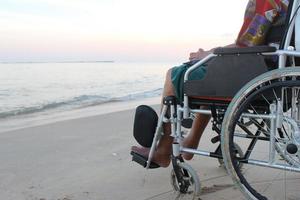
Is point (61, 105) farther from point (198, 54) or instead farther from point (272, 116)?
point (272, 116)

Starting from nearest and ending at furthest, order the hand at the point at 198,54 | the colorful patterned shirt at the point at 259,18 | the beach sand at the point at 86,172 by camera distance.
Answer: the colorful patterned shirt at the point at 259,18
the hand at the point at 198,54
the beach sand at the point at 86,172

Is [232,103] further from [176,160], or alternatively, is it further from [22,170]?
[22,170]

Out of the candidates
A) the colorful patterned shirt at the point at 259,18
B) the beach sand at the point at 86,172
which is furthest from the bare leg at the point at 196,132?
the colorful patterned shirt at the point at 259,18

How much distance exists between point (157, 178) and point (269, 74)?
1.62 meters

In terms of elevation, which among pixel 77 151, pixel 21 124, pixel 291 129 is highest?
pixel 291 129

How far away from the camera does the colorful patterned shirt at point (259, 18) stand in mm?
2566

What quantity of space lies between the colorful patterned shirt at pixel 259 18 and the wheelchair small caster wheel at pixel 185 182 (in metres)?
0.88

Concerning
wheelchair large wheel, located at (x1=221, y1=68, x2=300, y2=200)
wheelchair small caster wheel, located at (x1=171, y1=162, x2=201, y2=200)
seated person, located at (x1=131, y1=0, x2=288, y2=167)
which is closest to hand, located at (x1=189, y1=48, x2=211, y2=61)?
seated person, located at (x1=131, y1=0, x2=288, y2=167)

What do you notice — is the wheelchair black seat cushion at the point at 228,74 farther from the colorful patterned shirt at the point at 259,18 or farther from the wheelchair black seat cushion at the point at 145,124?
the wheelchair black seat cushion at the point at 145,124

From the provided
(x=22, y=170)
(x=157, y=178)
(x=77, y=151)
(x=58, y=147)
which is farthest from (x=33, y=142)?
(x=157, y=178)

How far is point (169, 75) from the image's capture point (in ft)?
9.66

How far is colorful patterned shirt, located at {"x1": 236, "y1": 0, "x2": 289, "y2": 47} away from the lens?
8.42 ft

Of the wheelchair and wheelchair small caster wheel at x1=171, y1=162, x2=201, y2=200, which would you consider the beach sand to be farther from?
the wheelchair

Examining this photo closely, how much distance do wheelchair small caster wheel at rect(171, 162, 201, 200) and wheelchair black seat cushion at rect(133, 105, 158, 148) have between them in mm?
293
